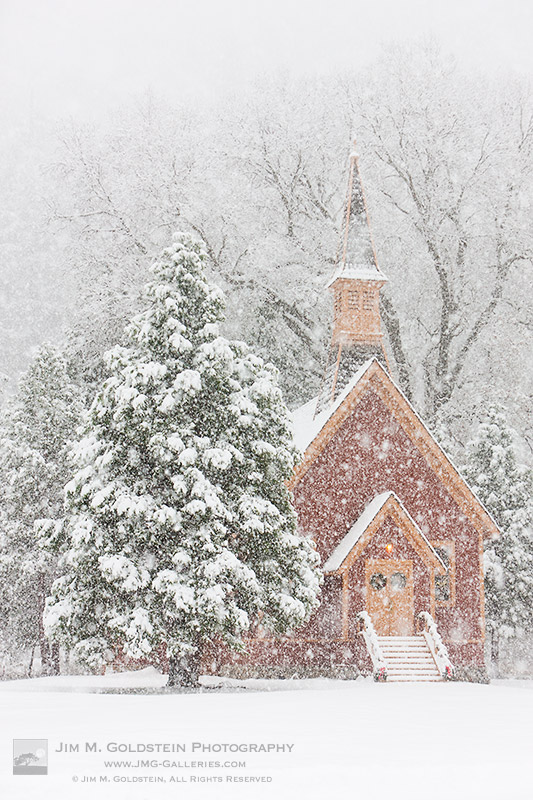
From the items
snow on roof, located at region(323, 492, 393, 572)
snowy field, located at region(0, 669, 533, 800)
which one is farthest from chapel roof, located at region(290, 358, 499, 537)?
snowy field, located at region(0, 669, 533, 800)

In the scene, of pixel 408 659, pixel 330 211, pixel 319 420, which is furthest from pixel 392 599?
pixel 330 211

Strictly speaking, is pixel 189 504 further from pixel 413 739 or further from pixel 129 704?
pixel 413 739

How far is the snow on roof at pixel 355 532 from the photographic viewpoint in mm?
21859

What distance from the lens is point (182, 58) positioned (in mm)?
23719

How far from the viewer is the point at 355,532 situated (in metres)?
22.3

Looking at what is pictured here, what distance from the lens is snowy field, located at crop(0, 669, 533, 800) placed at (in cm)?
812

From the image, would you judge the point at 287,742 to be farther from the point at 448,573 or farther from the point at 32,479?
the point at 32,479

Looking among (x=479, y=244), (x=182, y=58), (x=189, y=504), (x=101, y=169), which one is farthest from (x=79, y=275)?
(x=189, y=504)

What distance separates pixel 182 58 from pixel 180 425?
10.6 metres

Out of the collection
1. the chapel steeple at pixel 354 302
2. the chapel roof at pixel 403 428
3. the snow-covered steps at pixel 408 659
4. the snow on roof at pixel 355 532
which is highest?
the chapel steeple at pixel 354 302

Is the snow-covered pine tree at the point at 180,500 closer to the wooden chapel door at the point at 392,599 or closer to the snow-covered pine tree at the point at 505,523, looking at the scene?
the wooden chapel door at the point at 392,599

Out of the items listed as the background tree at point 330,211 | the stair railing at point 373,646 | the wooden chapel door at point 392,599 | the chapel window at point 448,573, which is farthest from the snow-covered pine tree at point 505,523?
the stair railing at point 373,646

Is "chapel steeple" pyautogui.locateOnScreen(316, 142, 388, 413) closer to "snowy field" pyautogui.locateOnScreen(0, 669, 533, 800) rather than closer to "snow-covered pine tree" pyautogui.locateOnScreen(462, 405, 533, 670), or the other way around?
"snow-covered pine tree" pyautogui.locateOnScreen(462, 405, 533, 670)

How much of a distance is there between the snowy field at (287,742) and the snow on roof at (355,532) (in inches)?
211
